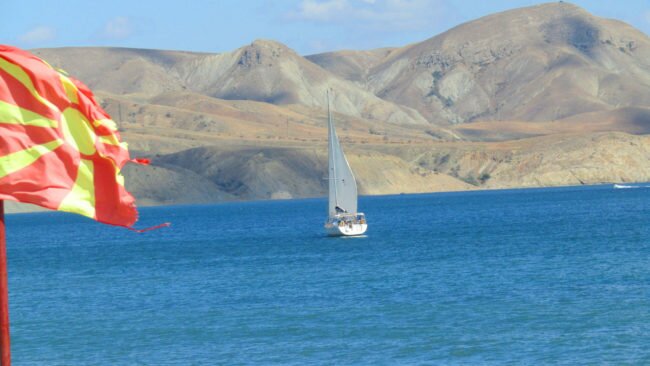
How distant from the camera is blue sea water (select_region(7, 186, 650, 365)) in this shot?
32000mm

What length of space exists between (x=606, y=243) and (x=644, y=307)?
3480 cm

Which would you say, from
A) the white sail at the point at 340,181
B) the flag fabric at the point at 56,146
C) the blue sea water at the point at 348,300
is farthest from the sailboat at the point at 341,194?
the flag fabric at the point at 56,146

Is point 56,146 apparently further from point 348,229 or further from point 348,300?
point 348,229

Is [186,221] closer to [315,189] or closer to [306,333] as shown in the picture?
[315,189]

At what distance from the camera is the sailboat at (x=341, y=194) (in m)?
82.0

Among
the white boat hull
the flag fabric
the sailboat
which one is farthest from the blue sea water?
the flag fabric

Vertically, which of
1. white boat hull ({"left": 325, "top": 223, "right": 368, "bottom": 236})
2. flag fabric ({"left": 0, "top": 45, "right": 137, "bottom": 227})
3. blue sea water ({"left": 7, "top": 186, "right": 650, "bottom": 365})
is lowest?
white boat hull ({"left": 325, "top": 223, "right": 368, "bottom": 236})

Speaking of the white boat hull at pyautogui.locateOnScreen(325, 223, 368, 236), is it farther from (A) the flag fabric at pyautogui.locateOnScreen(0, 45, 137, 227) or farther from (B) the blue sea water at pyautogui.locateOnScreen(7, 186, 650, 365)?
(A) the flag fabric at pyautogui.locateOnScreen(0, 45, 137, 227)

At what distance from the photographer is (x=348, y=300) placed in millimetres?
45219

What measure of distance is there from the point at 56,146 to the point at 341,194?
7295 centimetres

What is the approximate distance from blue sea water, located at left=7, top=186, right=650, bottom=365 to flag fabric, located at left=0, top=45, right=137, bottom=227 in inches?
819

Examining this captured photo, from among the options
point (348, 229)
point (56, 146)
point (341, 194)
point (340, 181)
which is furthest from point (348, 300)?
point (348, 229)

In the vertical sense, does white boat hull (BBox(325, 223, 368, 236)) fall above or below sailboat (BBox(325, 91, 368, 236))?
below

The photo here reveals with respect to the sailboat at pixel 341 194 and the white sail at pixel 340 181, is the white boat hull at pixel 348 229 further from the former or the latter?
the white sail at pixel 340 181
